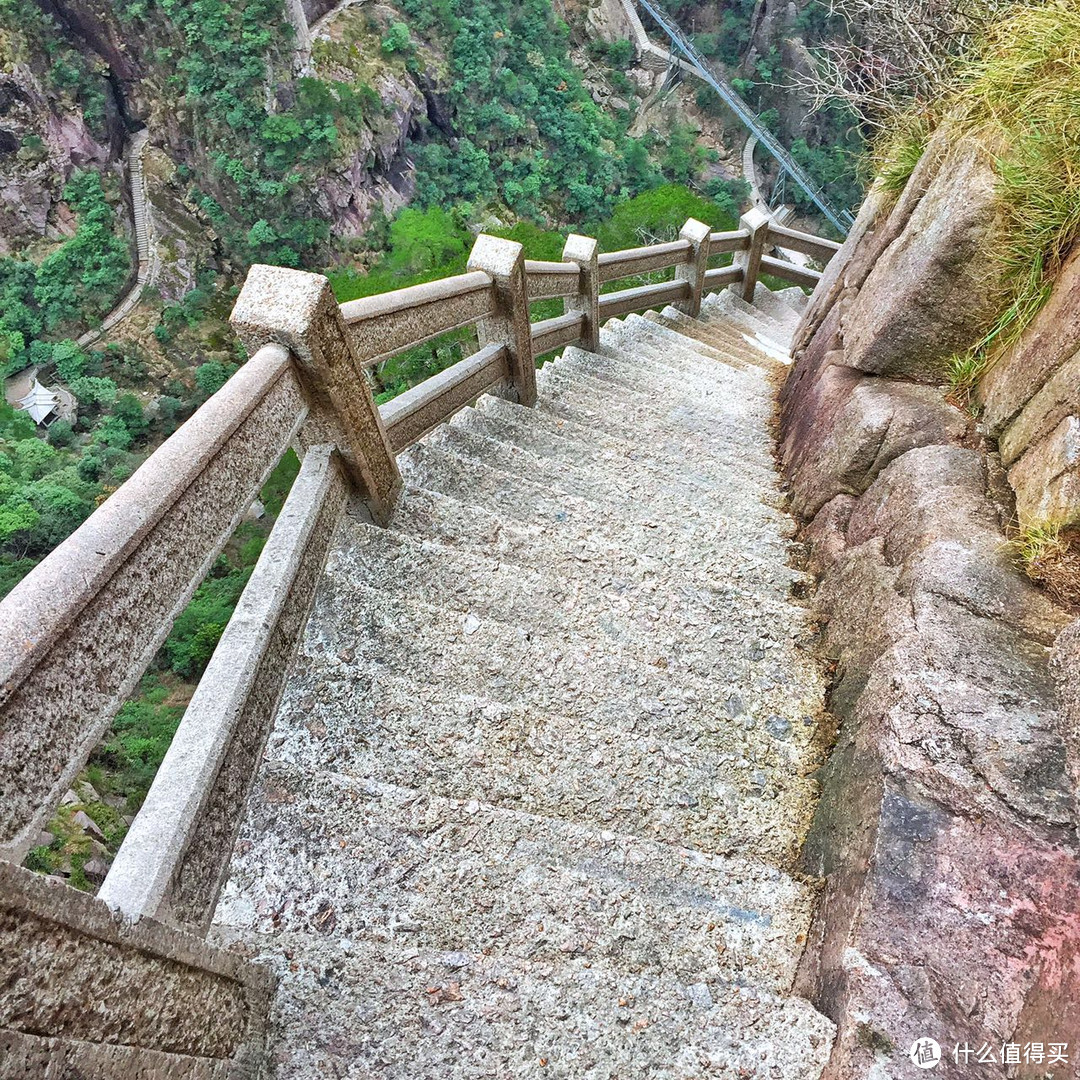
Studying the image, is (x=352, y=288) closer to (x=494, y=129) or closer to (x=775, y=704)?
(x=494, y=129)

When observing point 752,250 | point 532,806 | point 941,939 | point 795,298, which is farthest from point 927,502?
point 795,298

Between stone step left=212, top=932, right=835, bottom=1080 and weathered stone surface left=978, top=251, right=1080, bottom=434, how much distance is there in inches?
68.9

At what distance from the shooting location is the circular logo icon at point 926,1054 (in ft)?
3.80

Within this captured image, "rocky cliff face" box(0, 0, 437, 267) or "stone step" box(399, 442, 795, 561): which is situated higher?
"stone step" box(399, 442, 795, 561)

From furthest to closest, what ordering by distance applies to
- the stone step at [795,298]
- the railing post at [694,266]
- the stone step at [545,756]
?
the stone step at [795,298], the railing post at [694,266], the stone step at [545,756]

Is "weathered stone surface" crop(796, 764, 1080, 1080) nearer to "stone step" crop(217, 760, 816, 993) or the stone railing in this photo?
"stone step" crop(217, 760, 816, 993)

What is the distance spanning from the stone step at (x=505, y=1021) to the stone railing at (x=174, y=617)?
14 centimetres

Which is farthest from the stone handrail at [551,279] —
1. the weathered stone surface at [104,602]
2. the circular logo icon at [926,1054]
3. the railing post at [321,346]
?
the circular logo icon at [926,1054]

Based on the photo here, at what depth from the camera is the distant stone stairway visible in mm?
1261

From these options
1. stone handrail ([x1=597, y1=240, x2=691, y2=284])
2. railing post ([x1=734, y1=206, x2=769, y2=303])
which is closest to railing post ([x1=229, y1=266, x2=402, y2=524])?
stone handrail ([x1=597, y1=240, x2=691, y2=284])

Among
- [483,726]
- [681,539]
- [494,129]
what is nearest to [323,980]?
[483,726]

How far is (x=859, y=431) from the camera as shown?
2.72m

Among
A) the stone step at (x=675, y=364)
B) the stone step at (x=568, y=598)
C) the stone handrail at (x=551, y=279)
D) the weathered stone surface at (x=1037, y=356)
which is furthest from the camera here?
the stone step at (x=675, y=364)

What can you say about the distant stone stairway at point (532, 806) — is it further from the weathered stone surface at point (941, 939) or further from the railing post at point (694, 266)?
the railing post at point (694, 266)
